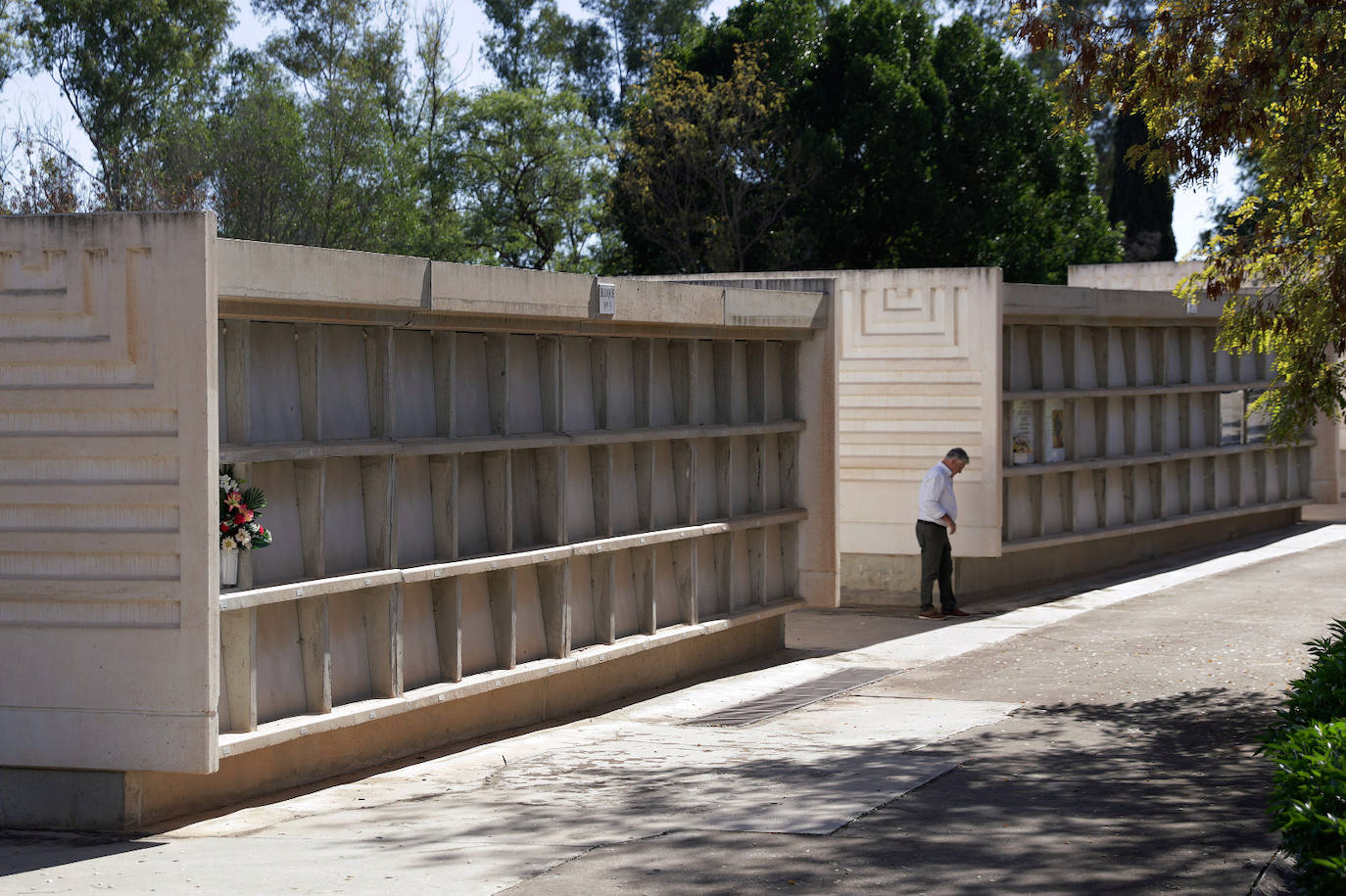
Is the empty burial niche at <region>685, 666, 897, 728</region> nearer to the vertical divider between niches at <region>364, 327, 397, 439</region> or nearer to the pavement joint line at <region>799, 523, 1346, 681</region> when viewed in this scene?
the pavement joint line at <region>799, 523, 1346, 681</region>

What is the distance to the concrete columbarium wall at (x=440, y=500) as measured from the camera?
7.62 meters

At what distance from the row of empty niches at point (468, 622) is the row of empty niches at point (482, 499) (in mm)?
206

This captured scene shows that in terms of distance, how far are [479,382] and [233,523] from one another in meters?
2.58

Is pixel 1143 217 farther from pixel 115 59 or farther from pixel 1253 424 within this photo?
pixel 115 59

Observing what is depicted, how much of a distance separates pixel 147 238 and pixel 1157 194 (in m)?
36.4

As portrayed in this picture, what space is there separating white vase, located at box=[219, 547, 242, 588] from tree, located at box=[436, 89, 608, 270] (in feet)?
117

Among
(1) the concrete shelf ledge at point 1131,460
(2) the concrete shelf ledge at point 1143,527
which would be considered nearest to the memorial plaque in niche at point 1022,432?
(1) the concrete shelf ledge at point 1131,460

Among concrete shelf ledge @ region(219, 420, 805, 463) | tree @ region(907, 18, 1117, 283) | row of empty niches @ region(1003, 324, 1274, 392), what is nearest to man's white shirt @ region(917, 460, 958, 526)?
row of empty niches @ region(1003, 324, 1274, 392)

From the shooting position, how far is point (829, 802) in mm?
7750

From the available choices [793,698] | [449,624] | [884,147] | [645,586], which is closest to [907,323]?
[645,586]

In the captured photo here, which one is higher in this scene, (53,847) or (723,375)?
(723,375)

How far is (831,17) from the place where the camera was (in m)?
38.0

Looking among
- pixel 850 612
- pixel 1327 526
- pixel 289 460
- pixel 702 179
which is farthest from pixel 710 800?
pixel 702 179

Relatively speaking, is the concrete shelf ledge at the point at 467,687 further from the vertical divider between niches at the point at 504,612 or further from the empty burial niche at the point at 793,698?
the empty burial niche at the point at 793,698
